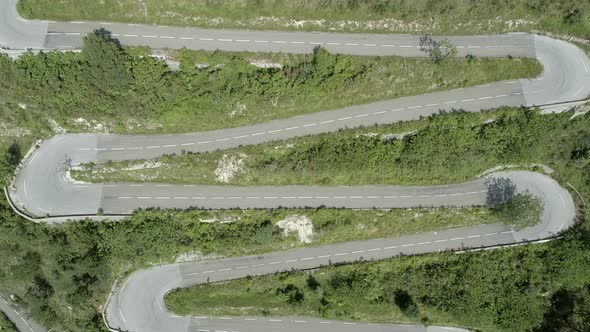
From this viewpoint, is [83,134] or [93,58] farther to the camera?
[83,134]

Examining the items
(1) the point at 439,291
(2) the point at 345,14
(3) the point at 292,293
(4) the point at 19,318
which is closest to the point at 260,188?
(3) the point at 292,293

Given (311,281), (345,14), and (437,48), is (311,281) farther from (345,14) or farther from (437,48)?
(345,14)

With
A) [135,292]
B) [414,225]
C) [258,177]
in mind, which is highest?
[258,177]

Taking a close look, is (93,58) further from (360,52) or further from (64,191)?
(360,52)

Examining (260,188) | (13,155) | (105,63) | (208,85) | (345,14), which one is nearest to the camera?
(105,63)

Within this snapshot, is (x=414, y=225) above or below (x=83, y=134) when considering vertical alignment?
below

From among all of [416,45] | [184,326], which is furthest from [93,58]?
[416,45]

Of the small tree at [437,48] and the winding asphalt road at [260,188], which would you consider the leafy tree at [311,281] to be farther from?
the small tree at [437,48]

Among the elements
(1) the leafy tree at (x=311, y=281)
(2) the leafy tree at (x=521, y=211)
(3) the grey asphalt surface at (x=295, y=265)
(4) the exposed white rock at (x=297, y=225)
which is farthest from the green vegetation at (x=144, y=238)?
(1) the leafy tree at (x=311, y=281)
